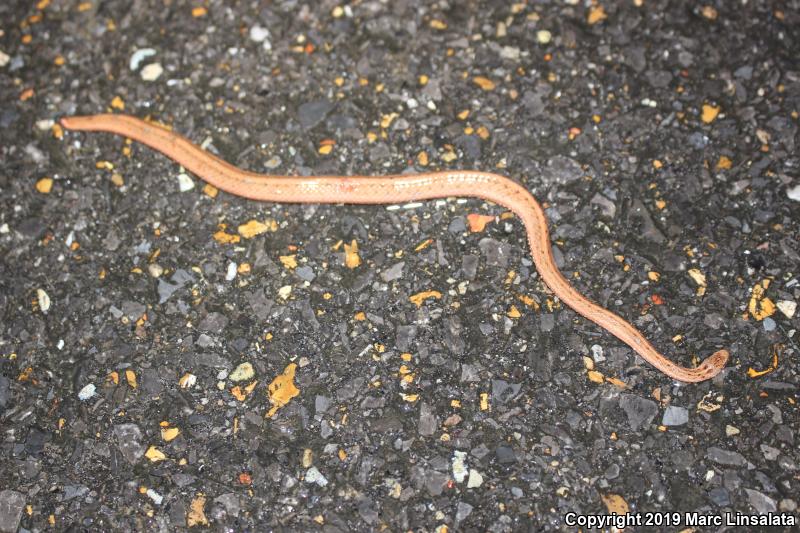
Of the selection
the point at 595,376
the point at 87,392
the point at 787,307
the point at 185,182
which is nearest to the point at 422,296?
the point at 595,376

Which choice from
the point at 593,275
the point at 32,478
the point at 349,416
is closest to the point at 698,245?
the point at 593,275

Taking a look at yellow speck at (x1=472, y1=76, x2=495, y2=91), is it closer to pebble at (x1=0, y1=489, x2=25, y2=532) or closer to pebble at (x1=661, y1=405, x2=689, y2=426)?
pebble at (x1=661, y1=405, x2=689, y2=426)

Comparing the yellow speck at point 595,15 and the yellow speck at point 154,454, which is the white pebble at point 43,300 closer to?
the yellow speck at point 154,454

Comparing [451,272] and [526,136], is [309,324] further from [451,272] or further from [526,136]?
[526,136]

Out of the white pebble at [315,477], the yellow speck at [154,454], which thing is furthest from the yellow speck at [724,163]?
the yellow speck at [154,454]

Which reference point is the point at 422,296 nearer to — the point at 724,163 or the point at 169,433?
the point at 169,433

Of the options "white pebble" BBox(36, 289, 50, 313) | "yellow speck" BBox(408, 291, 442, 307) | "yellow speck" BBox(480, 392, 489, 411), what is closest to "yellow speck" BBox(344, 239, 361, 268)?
"yellow speck" BBox(408, 291, 442, 307)
